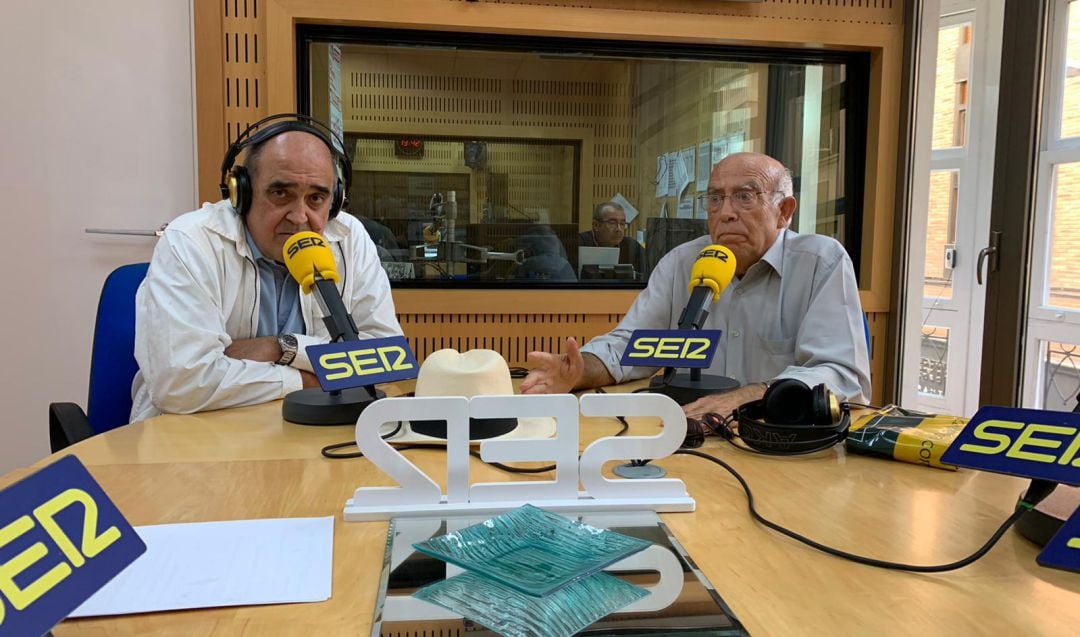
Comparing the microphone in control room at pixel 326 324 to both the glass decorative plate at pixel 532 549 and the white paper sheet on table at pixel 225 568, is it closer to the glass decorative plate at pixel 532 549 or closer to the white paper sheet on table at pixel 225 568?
the white paper sheet on table at pixel 225 568

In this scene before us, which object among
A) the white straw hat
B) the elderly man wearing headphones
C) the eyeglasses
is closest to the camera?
the white straw hat

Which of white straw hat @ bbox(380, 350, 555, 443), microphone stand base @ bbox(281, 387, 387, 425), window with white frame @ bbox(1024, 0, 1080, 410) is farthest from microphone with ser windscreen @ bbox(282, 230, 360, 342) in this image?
window with white frame @ bbox(1024, 0, 1080, 410)

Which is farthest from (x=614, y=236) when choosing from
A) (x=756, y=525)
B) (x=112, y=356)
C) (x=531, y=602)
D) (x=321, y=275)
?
(x=531, y=602)

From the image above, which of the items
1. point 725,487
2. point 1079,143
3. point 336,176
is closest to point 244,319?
point 336,176

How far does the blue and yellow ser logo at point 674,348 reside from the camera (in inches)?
52.9

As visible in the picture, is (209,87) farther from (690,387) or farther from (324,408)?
(690,387)

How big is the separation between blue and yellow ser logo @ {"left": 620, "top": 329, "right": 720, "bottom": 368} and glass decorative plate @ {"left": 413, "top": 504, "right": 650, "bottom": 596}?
0.62 metres

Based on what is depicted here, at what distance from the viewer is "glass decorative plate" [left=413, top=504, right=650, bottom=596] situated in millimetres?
629

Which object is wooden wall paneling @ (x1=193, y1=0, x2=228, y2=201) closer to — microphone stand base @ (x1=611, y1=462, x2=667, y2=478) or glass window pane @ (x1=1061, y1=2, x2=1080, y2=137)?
microphone stand base @ (x1=611, y1=462, x2=667, y2=478)

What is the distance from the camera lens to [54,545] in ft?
1.60

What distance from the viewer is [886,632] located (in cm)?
58

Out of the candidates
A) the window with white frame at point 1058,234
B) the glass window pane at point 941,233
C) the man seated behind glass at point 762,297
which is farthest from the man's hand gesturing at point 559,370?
the glass window pane at point 941,233

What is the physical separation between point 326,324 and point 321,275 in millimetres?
98

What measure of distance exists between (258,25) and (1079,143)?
10.3 feet
